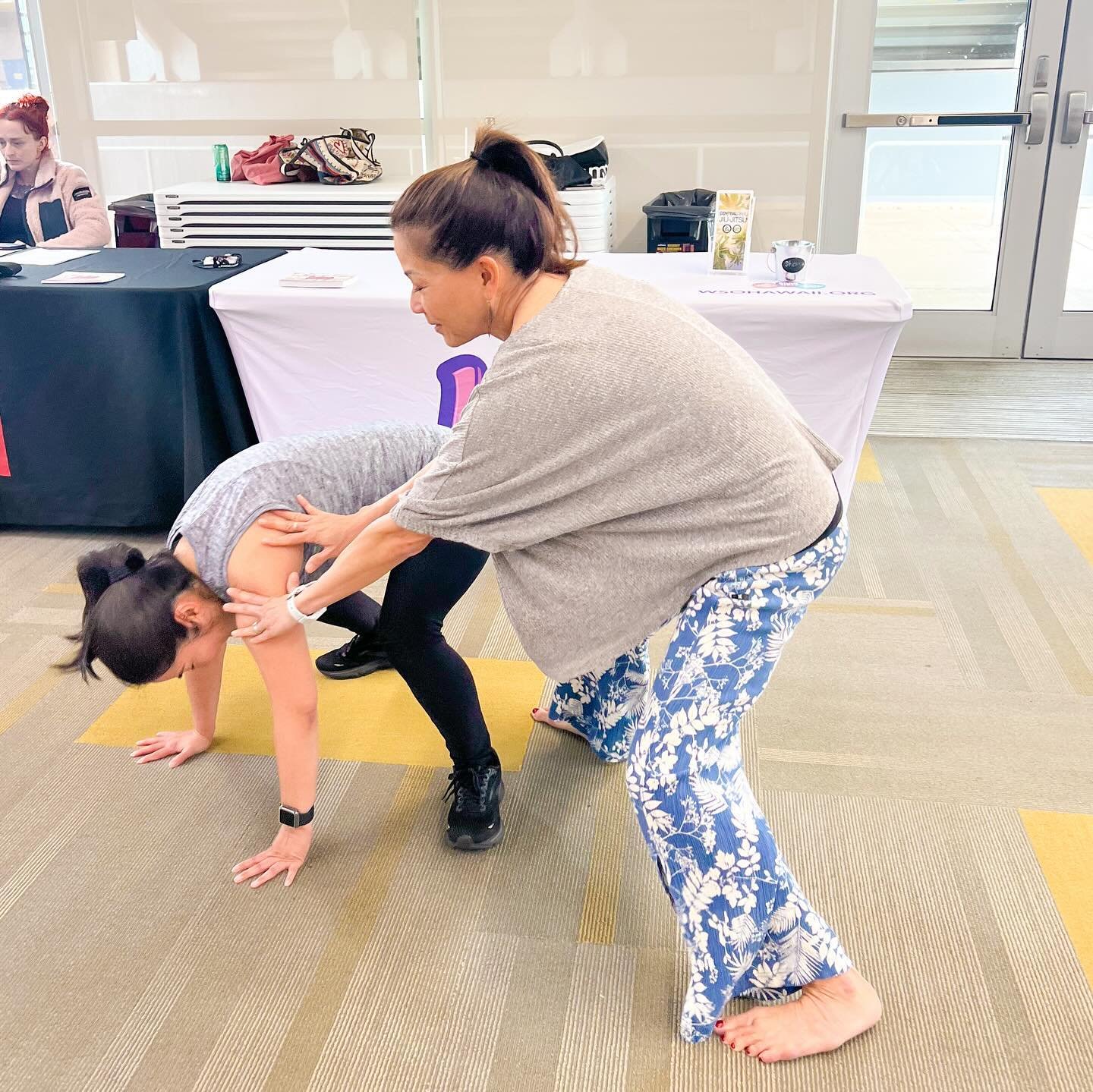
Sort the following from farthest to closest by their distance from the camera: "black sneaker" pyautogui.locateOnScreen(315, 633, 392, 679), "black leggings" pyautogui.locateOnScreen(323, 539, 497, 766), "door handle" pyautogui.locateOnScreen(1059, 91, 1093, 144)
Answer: "door handle" pyautogui.locateOnScreen(1059, 91, 1093, 144) < "black sneaker" pyautogui.locateOnScreen(315, 633, 392, 679) < "black leggings" pyautogui.locateOnScreen(323, 539, 497, 766)

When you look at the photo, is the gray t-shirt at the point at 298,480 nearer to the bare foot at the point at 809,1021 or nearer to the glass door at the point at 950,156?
the bare foot at the point at 809,1021

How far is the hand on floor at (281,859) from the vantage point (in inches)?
68.4

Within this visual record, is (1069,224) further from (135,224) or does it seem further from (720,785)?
(720,785)

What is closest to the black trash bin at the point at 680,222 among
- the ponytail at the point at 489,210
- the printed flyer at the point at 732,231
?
the printed flyer at the point at 732,231

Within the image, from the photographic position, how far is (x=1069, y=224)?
177 inches

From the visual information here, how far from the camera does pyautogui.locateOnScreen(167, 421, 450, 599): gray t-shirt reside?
1.59 m

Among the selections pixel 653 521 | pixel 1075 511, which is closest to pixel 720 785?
pixel 653 521

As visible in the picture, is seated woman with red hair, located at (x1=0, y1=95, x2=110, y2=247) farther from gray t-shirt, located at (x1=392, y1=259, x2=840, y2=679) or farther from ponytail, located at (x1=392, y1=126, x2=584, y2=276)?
gray t-shirt, located at (x1=392, y1=259, x2=840, y2=679)

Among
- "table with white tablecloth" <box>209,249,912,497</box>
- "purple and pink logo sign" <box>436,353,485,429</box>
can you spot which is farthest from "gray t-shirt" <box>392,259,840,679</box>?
"purple and pink logo sign" <box>436,353,485,429</box>

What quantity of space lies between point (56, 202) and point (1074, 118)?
12.8 feet

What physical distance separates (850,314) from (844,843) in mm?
1302

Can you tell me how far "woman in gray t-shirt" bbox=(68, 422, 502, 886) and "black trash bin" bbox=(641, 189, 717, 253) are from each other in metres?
2.56

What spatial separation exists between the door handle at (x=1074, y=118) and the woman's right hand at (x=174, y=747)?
163 inches

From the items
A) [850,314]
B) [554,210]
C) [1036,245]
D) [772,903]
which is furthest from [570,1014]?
[1036,245]
